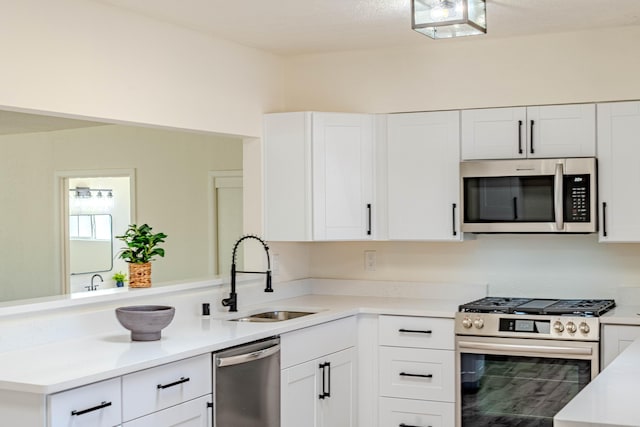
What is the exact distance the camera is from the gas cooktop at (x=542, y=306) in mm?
4191

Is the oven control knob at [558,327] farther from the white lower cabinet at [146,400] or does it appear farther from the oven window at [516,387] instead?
the white lower cabinet at [146,400]

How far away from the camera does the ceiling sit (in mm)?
3886

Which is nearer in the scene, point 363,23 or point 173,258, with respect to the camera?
point 363,23

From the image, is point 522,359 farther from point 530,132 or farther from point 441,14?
point 441,14

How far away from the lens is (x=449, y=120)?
4727 mm

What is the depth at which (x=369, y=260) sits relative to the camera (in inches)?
208

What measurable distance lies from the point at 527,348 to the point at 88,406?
2.33m

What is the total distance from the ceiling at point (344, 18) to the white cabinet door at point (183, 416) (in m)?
1.79

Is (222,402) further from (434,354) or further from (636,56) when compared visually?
(636,56)

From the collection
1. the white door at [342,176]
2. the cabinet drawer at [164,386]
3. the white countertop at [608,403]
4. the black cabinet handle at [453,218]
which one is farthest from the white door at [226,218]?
the white countertop at [608,403]

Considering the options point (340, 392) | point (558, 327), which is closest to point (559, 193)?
point (558, 327)

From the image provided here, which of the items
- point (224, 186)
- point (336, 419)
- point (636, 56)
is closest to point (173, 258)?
point (224, 186)

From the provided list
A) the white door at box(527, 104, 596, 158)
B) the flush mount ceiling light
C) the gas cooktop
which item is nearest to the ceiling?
the white door at box(527, 104, 596, 158)

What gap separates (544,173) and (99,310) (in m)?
2.39
